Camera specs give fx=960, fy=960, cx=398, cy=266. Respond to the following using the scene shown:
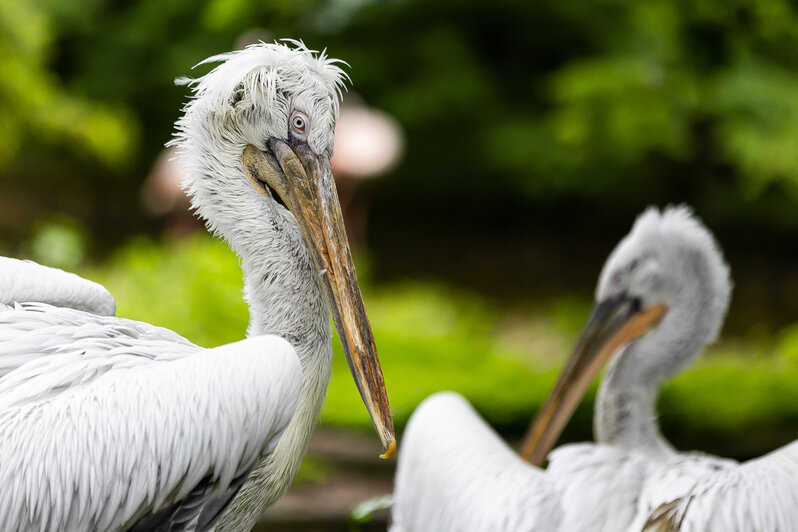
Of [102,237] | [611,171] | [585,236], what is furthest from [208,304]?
[585,236]

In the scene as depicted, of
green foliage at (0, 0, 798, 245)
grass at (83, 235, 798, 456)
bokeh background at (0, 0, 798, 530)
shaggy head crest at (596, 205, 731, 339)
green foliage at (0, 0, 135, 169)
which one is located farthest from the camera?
green foliage at (0, 0, 135, 169)

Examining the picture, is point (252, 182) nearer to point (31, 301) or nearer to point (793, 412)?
point (31, 301)

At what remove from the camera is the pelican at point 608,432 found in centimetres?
292

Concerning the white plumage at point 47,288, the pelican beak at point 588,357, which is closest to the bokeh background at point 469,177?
the pelican beak at point 588,357

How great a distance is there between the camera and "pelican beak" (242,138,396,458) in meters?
2.46

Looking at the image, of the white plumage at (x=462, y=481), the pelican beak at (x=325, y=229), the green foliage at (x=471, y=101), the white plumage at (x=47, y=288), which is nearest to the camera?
the pelican beak at (x=325, y=229)

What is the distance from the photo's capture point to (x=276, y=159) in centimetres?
257

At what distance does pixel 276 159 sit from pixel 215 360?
62cm

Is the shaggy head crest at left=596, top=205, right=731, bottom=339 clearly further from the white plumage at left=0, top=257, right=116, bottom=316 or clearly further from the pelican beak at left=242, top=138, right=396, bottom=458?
the white plumage at left=0, top=257, right=116, bottom=316

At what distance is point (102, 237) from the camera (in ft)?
38.9

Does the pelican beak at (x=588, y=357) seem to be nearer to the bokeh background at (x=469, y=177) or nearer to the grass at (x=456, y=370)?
the bokeh background at (x=469, y=177)

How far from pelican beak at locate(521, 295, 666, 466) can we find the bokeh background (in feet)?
3.25

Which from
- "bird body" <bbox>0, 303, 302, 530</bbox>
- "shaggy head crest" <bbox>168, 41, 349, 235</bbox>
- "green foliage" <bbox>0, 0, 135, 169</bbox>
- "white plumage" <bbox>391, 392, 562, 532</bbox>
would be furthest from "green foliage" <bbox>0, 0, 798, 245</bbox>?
"bird body" <bbox>0, 303, 302, 530</bbox>

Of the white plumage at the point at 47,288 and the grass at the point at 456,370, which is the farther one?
the grass at the point at 456,370
